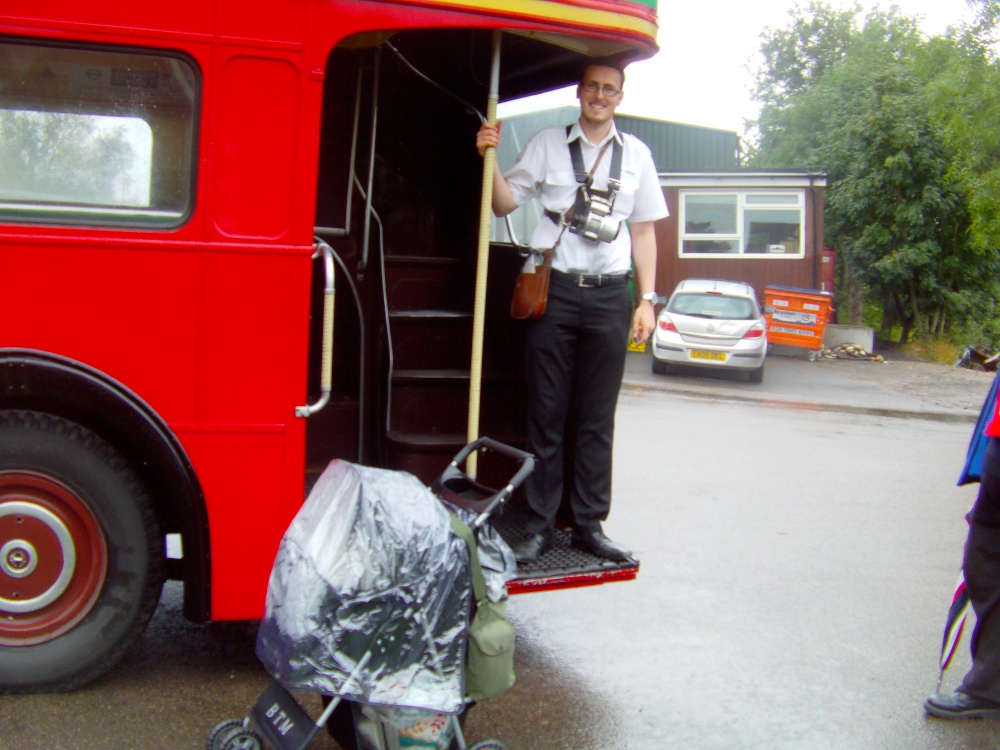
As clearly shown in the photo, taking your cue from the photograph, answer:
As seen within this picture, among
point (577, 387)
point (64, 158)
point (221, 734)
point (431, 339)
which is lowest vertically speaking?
point (221, 734)

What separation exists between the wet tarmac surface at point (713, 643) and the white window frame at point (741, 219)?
1712 centimetres

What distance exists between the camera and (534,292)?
4.64 meters

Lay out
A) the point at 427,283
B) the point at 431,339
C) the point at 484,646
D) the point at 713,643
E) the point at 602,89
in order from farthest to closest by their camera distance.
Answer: the point at 427,283 → the point at 431,339 → the point at 713,643 → the point at 602,89 → the point at 484,646

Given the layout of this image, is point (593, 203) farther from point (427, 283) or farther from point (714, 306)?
point (714, 306)

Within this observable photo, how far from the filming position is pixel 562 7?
4.12 meters

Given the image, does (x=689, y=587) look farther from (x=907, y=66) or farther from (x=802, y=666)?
(x=907, y=66)

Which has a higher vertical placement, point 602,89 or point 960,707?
point 602,89

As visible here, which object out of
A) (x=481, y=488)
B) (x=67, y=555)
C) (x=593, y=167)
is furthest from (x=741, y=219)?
(x=67, y=555)

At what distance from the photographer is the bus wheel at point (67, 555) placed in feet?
12.5

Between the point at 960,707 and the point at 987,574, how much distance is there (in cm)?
54

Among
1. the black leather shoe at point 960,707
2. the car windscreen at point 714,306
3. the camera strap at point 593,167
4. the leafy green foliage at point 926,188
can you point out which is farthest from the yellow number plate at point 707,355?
the black leather shoe at point 960,707

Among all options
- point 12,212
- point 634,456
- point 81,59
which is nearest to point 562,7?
point 81,59

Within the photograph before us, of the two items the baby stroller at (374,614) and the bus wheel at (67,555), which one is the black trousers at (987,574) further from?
the bus wheel at (67,555)

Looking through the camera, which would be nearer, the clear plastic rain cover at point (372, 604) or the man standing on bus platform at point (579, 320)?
the clear plastic rain cover at point (372, 604)
